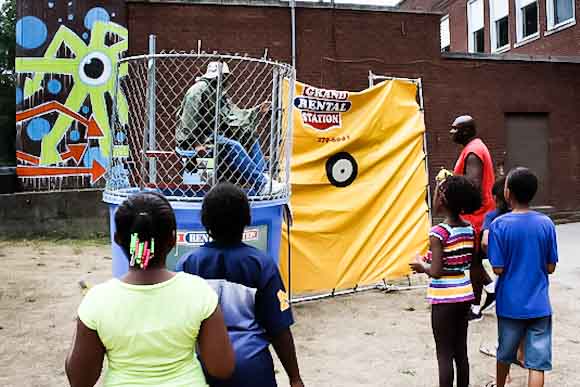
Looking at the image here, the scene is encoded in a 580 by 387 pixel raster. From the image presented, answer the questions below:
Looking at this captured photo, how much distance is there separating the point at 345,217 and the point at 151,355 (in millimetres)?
4431

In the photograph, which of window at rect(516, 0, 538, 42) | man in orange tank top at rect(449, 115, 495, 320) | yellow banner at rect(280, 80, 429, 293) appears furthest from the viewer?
window at rect(516, 0, 538, 42)

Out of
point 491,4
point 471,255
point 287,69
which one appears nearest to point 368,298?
point 287,69

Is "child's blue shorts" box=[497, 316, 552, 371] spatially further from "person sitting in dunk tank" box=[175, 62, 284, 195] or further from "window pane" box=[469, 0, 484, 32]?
"window pane" box=[469, 0, 484, 32]

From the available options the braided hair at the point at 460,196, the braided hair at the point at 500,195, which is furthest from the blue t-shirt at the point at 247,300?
the braided hair at the point at 500,195

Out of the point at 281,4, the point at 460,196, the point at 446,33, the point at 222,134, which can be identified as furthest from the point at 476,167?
the point at 446,33

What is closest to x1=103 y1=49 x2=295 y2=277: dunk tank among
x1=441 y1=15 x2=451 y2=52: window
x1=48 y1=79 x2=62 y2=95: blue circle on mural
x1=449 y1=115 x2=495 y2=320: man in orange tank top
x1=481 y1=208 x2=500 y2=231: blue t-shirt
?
x1=449 y1=115 x2=495 y2=320: man in orange tank top

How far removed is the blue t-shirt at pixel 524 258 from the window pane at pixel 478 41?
23018 mm

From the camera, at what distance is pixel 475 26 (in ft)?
82.6

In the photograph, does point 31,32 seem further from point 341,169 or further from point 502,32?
point 502,32

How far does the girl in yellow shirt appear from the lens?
6.35 ft

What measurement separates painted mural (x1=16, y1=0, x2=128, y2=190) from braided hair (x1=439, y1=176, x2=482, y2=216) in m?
9.35

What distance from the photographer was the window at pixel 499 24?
23.0m

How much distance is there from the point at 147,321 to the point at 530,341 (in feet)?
7.81

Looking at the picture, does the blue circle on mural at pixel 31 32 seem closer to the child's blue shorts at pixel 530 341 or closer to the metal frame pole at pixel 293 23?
the metal frame pole at pixel 293 23
